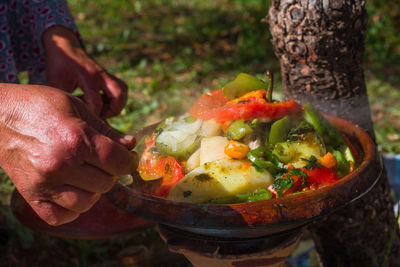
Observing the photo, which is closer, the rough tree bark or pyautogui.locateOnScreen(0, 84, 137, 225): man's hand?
pyautogui.locateOnScreen(0, 84, 137, 225): man's hand

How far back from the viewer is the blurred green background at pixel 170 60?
321 cm

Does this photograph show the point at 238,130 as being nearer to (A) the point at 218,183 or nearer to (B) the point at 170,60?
(A) the point at 218,183

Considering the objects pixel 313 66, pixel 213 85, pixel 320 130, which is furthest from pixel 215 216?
pixel 213 85

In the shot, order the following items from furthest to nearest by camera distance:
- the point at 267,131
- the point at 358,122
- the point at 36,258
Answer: the point at 36,258 < the point at 358,122 < the point at 267,131

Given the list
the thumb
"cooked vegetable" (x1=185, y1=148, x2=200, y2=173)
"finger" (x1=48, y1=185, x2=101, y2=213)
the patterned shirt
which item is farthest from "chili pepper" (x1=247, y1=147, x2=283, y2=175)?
the patterned shirt

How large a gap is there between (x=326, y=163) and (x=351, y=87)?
77 cm

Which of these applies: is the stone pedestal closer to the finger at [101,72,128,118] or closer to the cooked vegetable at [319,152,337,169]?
the cooked vegetable at [319,152,337,169]

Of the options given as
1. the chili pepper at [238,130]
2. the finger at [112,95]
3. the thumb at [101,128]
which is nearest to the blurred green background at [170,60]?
the finger at [112,95]

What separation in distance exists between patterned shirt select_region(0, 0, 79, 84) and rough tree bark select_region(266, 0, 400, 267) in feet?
4.55

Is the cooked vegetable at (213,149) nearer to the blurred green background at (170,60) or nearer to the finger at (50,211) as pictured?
the finger at (50,211)

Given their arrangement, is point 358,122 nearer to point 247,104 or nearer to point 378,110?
point 247,104

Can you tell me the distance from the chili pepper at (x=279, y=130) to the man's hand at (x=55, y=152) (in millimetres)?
593

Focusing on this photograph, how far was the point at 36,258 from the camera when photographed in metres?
3.11

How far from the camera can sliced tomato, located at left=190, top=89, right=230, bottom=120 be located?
188cm
